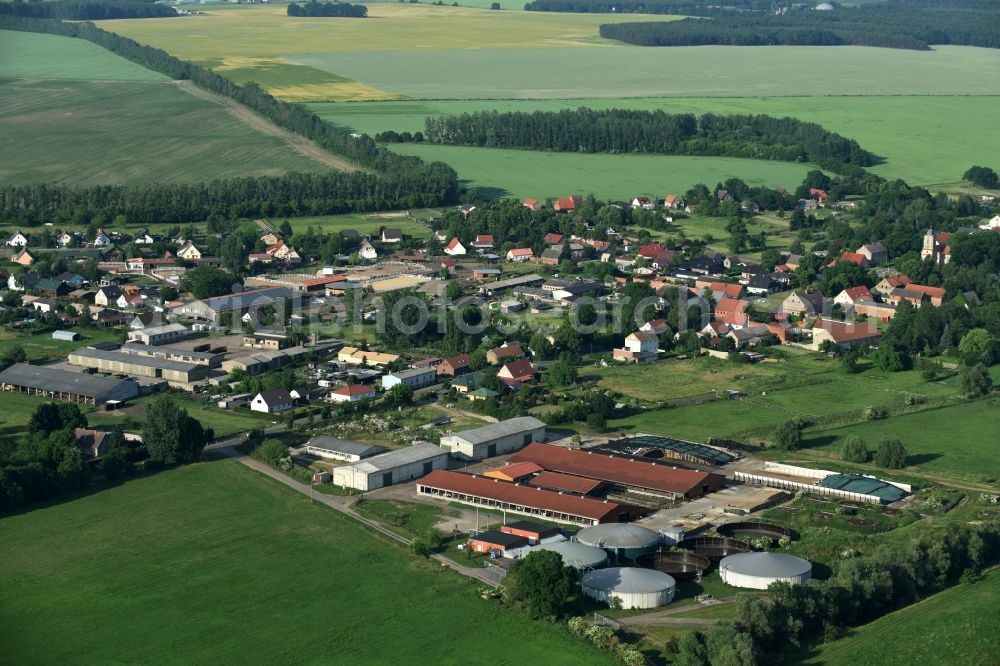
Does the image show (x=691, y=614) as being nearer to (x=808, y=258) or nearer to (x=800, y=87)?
(x=808, y=258)

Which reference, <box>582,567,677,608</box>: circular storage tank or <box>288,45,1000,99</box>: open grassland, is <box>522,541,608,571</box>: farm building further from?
<box>288,45,1000,99</box>: open grassland

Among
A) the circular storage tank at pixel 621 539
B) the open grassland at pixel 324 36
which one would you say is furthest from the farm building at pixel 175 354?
the open grassland at pixel 324 36

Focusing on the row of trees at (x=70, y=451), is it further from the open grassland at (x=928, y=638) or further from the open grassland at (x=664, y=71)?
the open grassland at (x=664, y=71)

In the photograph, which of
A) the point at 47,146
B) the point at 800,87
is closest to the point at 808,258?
the point at 47,146

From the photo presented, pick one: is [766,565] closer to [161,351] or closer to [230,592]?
[230,592]

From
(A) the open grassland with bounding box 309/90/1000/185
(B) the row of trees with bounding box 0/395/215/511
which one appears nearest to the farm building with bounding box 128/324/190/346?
(B) the row of trees with bounding box 0/395/215/511

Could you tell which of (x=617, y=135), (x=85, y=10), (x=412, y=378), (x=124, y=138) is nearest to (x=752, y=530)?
(x=412, y=378)
